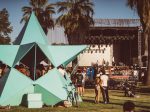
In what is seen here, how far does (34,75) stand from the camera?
2089cm

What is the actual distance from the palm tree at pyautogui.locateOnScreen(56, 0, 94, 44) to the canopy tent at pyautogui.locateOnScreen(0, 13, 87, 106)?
21852 mm

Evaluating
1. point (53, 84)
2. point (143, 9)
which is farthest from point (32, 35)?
point (143, 9)

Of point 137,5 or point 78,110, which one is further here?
point 137,5

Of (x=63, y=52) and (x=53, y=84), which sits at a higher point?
(x=63, y=52)

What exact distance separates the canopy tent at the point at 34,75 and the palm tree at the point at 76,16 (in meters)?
21.9

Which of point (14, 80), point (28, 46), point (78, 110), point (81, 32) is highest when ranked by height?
point (81, 32)

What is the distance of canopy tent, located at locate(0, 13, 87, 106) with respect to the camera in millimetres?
20000

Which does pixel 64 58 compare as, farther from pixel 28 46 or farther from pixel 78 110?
pixel 78 110

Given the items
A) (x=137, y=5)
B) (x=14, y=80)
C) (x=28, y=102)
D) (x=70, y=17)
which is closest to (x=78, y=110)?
(x=28, y=102)

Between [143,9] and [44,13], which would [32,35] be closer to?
[143,9]

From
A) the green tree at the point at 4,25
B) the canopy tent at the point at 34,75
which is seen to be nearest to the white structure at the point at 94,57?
the canopy tent at the point at 34,75

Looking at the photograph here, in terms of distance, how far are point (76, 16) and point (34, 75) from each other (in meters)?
23.5

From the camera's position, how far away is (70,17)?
43.7 m

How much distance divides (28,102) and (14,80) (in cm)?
166
